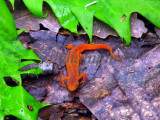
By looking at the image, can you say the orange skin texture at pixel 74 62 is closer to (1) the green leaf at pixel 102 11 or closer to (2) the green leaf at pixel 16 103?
(1) the green leaf at pixel 102 11

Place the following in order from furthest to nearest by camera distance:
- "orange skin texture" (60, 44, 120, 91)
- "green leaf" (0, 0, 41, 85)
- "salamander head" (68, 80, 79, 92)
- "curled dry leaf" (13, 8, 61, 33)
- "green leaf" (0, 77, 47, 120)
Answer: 1. "curled dry leaf" (13, 8, 61, 33)
2. "orange skin texture" (60, 44, 120, 91)
3. "salamander head" (68, 80, 79, 92)
4. "green leaf" (0, 0, 41, 85)
5. "green leaf" (0, 77, 47, 120)

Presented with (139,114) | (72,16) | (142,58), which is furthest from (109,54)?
(139,114)

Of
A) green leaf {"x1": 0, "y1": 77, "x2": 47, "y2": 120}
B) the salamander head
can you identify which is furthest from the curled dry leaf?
green leaf {"x1": 0, "y1": 77, "x2": 47, "y2": 120}

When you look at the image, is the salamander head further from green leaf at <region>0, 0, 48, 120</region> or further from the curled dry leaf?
the curled dry leaf

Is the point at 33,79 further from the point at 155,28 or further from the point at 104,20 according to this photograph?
the point at 155,28

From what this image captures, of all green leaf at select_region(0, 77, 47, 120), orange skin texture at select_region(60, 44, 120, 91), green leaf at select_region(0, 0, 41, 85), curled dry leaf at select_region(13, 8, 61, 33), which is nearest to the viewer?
green leaf at select_region(0, 77, 47, 120)
